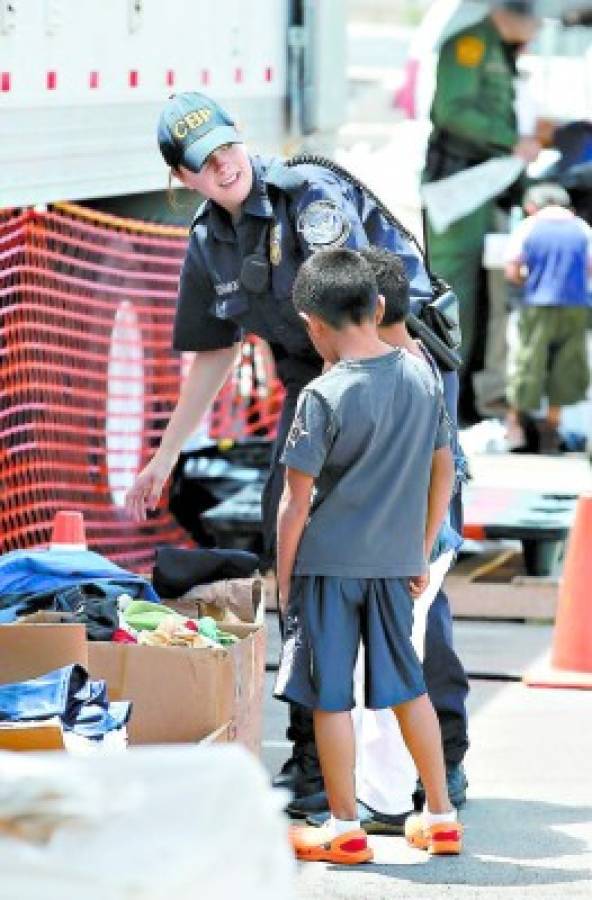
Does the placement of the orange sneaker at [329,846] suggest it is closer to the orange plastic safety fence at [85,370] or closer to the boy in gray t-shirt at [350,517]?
the boy in gray t-shirt at [350,517]

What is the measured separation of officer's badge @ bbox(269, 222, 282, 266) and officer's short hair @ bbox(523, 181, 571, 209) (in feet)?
32.3

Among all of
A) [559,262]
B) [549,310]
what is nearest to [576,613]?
[559,262]

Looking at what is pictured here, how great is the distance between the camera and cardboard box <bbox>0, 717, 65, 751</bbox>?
538 centimetres

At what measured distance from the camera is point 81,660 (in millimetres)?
5887

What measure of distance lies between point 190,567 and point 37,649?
1019mm

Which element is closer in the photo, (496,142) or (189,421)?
(189,421)

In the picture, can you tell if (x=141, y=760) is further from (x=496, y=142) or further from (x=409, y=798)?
(x=496, y=142)

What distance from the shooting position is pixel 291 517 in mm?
6094

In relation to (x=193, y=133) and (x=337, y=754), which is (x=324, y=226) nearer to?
(x=193, y=133)

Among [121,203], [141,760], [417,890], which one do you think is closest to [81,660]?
[417,890]

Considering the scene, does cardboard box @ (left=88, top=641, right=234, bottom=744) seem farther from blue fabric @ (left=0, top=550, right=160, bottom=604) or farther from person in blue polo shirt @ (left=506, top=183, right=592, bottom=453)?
person in blue polo shirt @ (left=506, top=183, right=592, bottom=453)

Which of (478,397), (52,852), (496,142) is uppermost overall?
(52,852)

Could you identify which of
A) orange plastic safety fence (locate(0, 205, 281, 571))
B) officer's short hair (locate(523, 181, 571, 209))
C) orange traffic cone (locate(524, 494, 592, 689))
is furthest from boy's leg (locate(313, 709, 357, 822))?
officer's short hair (locate(523, 181, 571, 209))

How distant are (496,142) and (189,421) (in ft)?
33.6
